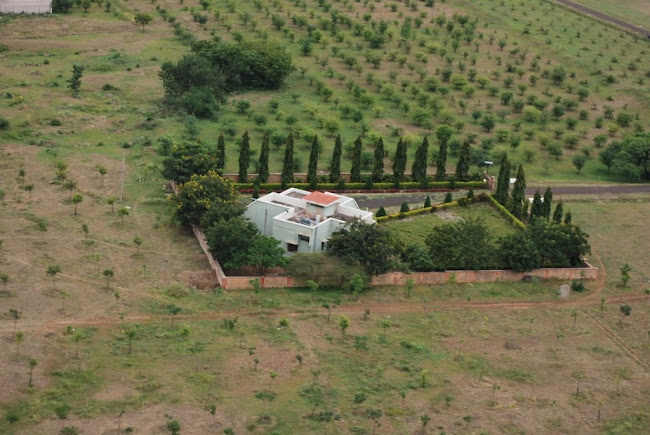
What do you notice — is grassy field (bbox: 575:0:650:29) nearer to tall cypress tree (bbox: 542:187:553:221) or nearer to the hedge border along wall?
the hedge border along wall

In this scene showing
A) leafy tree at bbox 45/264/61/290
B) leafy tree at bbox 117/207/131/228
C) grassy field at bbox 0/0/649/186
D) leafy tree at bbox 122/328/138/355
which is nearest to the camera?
leafy tree at bbox 122/328/138/355

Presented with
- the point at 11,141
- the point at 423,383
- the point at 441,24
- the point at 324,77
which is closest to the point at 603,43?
the point at 441,24

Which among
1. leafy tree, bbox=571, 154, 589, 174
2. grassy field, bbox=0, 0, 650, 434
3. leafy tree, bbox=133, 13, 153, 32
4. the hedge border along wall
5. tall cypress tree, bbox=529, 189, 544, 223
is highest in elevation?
leafy tree, bbox=133, 13, 153, 32

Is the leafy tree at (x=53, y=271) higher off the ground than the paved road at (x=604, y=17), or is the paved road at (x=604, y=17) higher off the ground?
the paved road at (x=604, y=17)

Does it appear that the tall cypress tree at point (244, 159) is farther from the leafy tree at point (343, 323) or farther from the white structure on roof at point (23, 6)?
the white structure on roof at point (23, 6)

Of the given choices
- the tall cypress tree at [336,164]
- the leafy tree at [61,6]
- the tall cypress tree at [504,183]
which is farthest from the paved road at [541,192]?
the leafy tree at [61,6]

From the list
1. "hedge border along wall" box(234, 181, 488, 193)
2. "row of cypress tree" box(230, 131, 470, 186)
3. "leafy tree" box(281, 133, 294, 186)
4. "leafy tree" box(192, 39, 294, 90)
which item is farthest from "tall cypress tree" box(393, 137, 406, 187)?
"leafy tree" box(192, 39, 294, 90)

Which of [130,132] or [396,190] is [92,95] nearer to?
[130,132]
